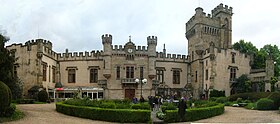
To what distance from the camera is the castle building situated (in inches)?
1679

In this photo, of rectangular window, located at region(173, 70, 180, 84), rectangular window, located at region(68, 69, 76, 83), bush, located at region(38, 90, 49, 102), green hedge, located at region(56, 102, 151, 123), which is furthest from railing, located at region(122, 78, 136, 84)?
green hedge, located at region(56, 102, 151, 123)

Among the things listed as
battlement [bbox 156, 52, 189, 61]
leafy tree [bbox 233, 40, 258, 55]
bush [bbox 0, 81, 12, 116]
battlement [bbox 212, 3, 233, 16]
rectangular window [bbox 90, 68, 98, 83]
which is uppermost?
battlement [bbox 212, 3, 233, 16]

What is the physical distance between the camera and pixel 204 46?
51656 millimetres

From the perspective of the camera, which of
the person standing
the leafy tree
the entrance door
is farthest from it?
the leafy tree

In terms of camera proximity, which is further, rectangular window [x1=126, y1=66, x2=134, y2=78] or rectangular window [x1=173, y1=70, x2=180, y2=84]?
rectangular window [x1=173, y1=70, x2=180, y2=84]

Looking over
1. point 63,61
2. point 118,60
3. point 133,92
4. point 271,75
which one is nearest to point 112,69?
point 118,60

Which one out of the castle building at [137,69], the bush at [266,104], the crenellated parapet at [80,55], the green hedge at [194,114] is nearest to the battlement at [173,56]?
the castle building at [137,69]

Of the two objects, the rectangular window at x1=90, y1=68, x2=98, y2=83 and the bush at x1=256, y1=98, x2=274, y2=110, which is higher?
the rectangular window at x1=90, y1=68, x2=98, y2=83

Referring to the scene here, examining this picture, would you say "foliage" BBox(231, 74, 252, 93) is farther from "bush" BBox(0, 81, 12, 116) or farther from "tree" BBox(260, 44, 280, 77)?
"bush" BBox(0, 81, 12, 116)

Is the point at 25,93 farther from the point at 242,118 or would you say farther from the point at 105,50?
the point at 242,118

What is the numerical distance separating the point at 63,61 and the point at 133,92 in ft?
41.5

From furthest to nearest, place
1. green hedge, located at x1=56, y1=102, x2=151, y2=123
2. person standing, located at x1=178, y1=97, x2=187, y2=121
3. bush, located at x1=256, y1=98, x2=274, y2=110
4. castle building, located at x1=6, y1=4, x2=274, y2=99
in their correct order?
castle building, located at x1=6, y1=4, x2=274, y2=99
bush, located at x1=256, y1=98, x2=274, y2=110
green hedge, located at x1=56, y1=102, x2=151, y2=123
person standing, located at x1=178, y1=97, x2=187, y2=121

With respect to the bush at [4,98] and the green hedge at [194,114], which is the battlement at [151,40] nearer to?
the green hedge at [194,114]

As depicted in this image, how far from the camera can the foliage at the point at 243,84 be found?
44244 mm
